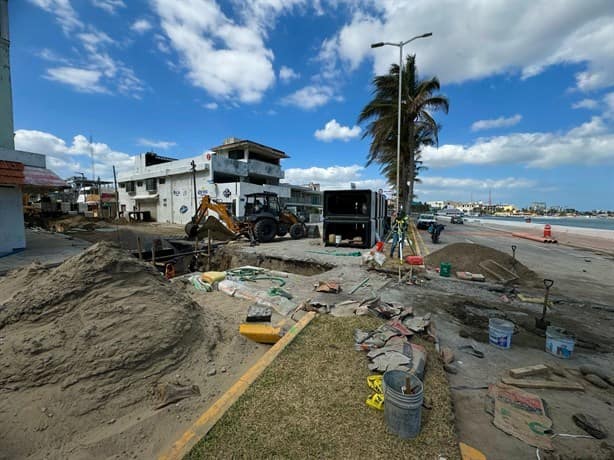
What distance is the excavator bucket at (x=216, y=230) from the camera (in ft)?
42.8

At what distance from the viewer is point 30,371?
9.49 feet

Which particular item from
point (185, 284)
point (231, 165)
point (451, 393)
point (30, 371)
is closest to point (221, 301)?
point (185, 284)

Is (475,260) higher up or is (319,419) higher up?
(475,260)

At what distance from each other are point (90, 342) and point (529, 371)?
5.36 metres

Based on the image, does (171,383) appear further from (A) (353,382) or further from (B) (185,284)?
(B) (185,284)

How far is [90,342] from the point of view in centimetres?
324

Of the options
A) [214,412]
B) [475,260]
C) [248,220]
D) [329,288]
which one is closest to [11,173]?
[248,220]

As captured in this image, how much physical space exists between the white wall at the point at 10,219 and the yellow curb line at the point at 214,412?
12.3 m

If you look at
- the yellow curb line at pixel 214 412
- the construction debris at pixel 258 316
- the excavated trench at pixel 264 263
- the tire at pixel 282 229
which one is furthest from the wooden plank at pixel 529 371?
the tire at pixel 282 229

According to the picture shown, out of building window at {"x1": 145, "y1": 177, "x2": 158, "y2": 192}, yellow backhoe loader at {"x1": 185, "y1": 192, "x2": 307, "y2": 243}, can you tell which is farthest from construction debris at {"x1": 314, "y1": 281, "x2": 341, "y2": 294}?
building window at {"x1": 145, "y1": 177, "x2": 158, "y2": 192}

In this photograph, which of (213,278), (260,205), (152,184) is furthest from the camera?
(152,184)

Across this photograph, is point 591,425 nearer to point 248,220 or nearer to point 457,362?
point 457,362

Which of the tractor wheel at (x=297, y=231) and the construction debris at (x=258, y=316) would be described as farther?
the tractor wheel at (x=297, y=231)

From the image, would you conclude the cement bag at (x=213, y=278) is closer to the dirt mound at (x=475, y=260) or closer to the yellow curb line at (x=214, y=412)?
the yellow curb line at (x=214, y=412)
